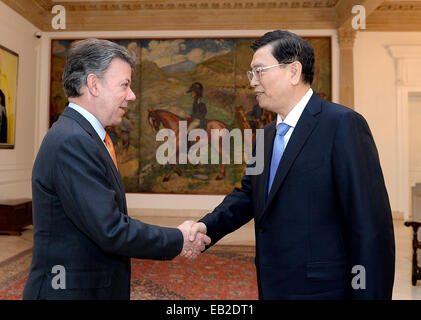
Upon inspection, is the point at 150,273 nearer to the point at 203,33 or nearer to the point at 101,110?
the point at 101,110

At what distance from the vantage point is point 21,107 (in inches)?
399

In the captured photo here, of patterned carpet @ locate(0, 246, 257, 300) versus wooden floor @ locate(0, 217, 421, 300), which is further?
wooden floor @ locate(0, 217, 421, 300)

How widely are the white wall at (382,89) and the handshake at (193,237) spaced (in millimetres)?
9495

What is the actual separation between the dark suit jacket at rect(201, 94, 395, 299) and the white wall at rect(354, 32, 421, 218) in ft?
32.1

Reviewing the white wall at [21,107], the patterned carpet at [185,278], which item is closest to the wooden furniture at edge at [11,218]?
the white wall at [21,107]

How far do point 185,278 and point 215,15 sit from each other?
26.6ft

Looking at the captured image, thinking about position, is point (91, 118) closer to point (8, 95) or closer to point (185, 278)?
point (185, 278)

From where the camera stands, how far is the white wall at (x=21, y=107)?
30.1 ft

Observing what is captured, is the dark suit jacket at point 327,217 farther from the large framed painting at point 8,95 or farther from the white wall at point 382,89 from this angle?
the white wall at point 382,89

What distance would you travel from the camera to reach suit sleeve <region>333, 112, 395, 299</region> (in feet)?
5.42

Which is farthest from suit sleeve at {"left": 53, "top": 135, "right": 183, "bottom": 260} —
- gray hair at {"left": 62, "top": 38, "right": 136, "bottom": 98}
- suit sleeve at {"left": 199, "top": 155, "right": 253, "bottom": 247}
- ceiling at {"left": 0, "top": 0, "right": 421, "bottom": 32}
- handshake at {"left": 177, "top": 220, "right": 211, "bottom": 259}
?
ceiling at {"left": 0, "top": 0, "right": 421, "bottom": 32}

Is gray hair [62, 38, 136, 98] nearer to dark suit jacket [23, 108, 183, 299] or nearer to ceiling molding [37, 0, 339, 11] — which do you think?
dark suit jacket [23, 108, 183, 299]

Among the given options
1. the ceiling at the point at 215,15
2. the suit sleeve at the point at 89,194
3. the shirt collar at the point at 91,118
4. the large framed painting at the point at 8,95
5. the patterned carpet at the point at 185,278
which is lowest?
the patterned carpet at the point at 185,278

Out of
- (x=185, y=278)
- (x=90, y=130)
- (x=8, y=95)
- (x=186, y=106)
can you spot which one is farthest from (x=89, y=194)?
(x=186, y=106)
